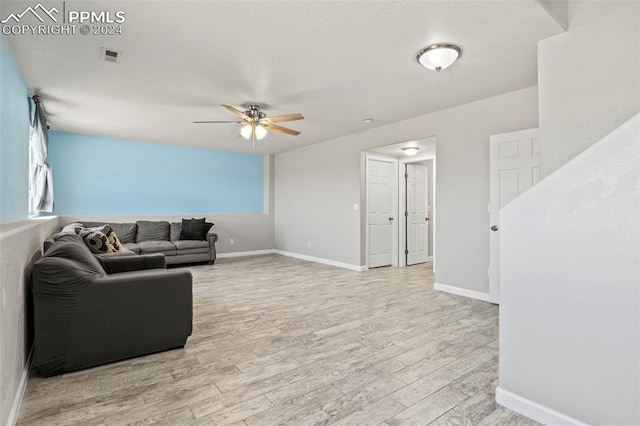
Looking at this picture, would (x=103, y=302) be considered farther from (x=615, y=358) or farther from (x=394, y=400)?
(x=615, y=358)

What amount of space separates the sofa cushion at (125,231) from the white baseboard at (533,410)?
634 cm

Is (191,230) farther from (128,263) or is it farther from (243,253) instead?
(128,263)

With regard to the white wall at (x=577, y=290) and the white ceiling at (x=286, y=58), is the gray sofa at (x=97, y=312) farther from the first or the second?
the white wall at (x=577, y=290)

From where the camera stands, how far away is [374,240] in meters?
6.16

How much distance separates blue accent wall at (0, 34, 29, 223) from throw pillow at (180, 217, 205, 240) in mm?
3146

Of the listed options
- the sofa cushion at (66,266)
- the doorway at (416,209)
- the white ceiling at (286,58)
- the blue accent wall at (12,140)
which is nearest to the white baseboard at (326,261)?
the doorway at (416,209)

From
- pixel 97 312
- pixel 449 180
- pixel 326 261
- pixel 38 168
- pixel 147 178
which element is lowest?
pixel 326 261

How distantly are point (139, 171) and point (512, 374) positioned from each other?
7.11 meters

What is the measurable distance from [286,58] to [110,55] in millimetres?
1568

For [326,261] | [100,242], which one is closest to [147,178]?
[100,242]

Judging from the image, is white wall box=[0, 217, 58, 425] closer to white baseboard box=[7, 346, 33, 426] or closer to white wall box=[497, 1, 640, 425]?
white baseboard box=[7, 346, 33, 426]

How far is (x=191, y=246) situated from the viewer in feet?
20.9

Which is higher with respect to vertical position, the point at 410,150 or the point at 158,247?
the point at 410,150

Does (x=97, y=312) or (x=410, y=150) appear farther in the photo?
(x=410, y=150)
